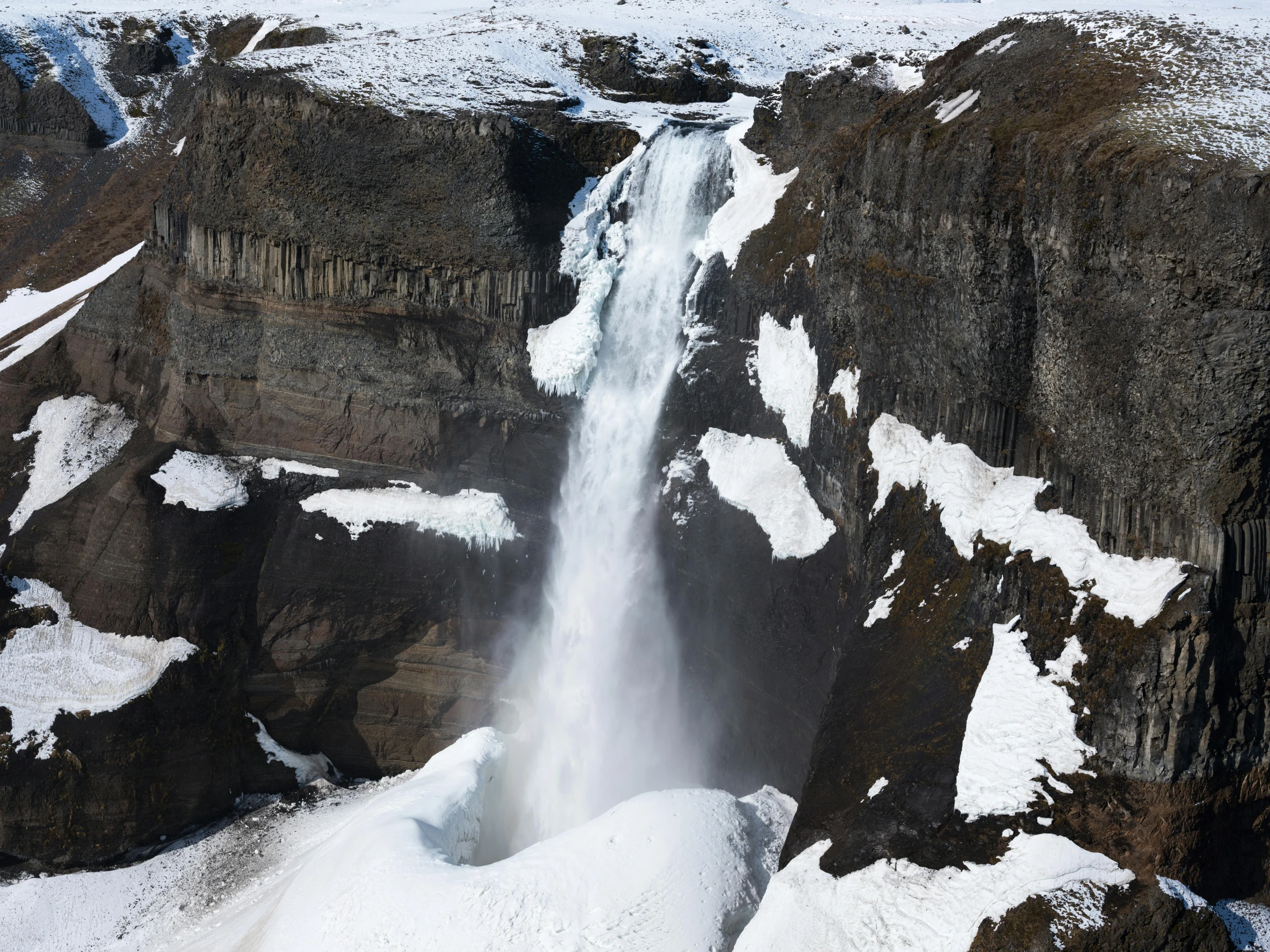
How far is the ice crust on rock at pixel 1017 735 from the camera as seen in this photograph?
16.1 meters

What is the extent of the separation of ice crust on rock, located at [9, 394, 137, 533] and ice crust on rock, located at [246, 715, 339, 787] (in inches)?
349

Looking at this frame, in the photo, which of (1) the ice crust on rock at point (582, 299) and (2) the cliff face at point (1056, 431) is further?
(1) the ice crust on rock at point (582, 299)

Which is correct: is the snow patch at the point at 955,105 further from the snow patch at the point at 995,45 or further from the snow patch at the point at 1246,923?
the snow patch at the point at 1246,923

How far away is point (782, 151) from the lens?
101 ft

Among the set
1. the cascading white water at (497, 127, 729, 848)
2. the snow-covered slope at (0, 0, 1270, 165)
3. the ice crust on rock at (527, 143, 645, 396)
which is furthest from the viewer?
the ice crust on rock at (527, 143, 645, 396)

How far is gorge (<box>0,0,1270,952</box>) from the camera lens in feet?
50.8

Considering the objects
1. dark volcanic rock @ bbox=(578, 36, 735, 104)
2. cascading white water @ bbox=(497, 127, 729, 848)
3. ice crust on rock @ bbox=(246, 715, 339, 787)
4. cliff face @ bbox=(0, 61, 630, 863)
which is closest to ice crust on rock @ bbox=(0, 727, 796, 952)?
cascading white water @ bbox=(497, 127, 729, 848)

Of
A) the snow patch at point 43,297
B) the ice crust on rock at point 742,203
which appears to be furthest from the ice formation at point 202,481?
the snow patch at point 43,297

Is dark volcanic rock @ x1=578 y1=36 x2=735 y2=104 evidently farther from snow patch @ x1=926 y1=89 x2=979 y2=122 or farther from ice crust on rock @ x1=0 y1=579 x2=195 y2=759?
ice crust on rock @ x1=0 y1=579 x2=195 y2=759

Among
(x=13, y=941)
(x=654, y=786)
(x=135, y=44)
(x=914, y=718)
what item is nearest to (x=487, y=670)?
(x=654, y=786)

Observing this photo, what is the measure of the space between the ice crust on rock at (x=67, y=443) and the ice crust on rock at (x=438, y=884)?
11027 millimetres

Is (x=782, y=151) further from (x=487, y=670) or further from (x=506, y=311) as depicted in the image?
(x=487, y=670)

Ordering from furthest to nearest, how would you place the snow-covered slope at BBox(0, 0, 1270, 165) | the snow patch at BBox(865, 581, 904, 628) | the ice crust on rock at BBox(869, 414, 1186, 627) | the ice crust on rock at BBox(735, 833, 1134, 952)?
the snow patch at BBox(865, 581, 904, 628) < the snow-covered slope at BBox(0, 0, 1270, 165) < the ice crust on rock at BBox(869, 414, 1186, 627) < the ice crust on rock at BBox(735, 833, 1134, 952)

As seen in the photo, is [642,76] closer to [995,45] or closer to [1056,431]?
[995,45]
